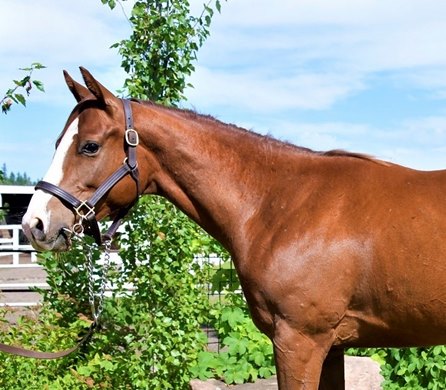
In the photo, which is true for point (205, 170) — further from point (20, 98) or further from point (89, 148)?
point (20, 98)

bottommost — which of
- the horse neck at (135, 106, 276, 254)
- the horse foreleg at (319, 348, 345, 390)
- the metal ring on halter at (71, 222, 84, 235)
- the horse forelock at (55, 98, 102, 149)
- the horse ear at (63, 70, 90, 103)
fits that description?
the horse foreleg at (319, 348, 345, 390)

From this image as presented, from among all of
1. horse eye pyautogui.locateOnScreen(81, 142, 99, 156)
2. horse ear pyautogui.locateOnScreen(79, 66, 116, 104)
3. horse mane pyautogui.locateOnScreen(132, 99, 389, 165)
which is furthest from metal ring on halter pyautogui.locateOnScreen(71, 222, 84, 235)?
horse mane pyautogui.locateOnScreen(132, 99, 389, 165)

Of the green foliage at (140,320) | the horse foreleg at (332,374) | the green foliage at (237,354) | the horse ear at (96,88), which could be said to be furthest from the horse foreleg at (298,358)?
the green foliage at (237,354)

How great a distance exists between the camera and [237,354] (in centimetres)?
605

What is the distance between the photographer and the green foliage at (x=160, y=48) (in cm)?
532

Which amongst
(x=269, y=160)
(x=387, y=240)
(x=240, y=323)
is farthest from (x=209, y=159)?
(x=240, y=323)

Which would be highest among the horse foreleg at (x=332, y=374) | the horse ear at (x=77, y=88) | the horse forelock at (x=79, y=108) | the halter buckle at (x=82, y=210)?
the horse ear at (x=77, y=88)

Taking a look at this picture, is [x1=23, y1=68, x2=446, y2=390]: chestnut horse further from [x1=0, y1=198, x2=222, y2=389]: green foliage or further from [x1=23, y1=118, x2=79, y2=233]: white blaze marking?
[x1=0, y1=198, x2=222, y2=389]: green foliage

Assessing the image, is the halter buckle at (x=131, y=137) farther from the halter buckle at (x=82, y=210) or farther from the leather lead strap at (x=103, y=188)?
the halter buckle at (x=82, y=210)

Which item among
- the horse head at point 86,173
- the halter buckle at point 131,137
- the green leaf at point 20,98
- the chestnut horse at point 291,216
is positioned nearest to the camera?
the chestnut horse at point 291,216

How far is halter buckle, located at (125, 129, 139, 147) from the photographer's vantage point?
3638 millimetres

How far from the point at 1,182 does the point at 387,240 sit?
310 cm

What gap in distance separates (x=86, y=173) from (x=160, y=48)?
6.89 feet

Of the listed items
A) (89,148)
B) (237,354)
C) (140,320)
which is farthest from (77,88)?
(237,354)
